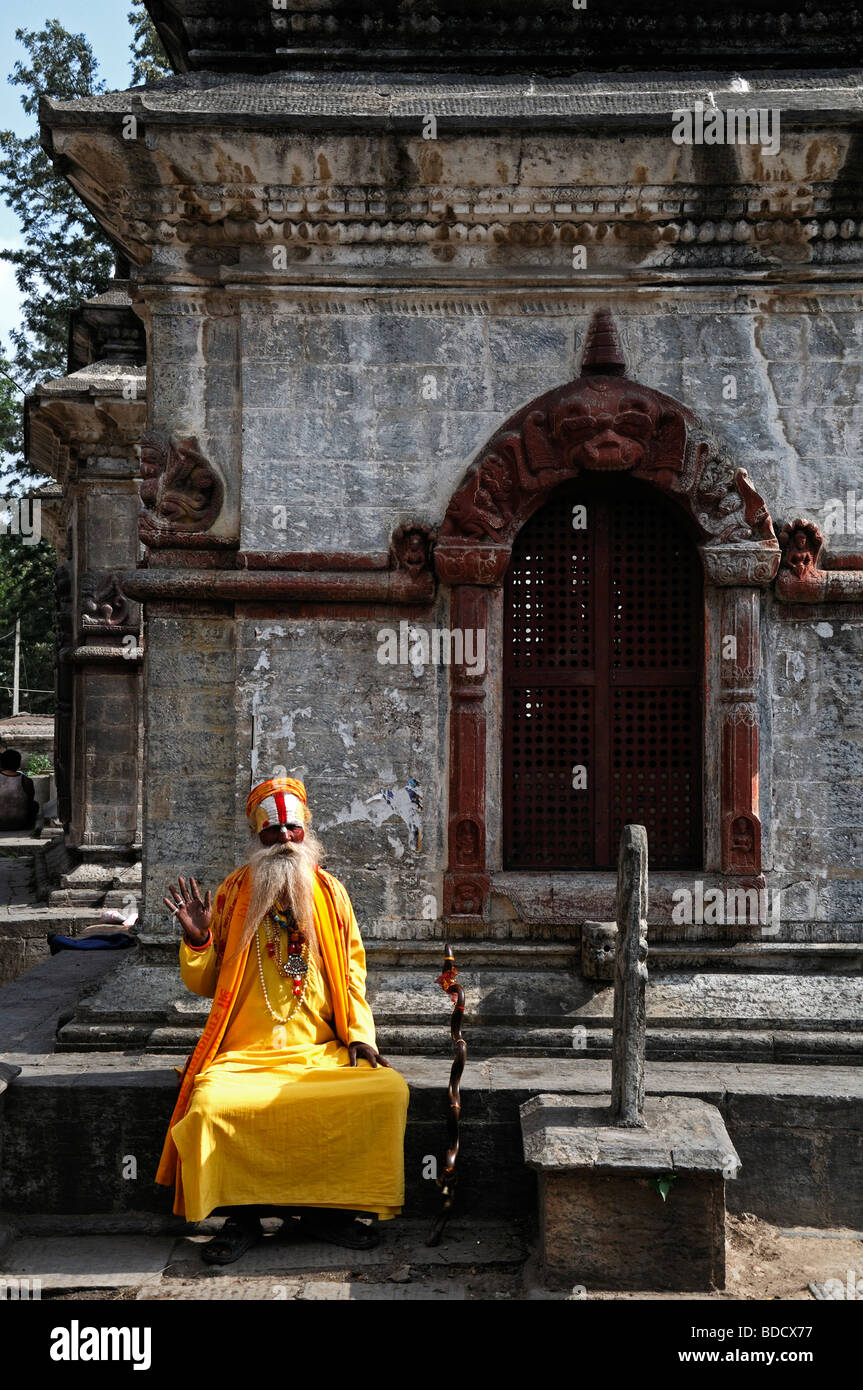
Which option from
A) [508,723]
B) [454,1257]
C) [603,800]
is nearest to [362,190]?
[508,723]

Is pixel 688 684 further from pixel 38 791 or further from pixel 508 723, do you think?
pixel 38 791

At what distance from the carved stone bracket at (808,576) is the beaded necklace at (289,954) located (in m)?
2.83

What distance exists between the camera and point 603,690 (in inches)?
258

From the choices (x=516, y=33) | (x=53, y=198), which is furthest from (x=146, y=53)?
(x=516, y=33)

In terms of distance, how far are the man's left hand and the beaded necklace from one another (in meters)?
0.30

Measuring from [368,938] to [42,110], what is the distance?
163 inches

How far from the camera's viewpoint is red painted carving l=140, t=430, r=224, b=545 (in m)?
6.43

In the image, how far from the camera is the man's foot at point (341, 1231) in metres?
5.30

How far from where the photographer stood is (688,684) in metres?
6.55

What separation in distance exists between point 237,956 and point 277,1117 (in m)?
0.74

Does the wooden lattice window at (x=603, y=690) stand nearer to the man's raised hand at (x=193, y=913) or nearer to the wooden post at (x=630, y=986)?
the wooden post at (x=630, y=986)

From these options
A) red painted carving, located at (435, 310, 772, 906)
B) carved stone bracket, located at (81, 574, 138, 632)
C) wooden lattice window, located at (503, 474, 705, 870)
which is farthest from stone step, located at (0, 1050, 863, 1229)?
carved stone bracket, located at (81, 574, 138, 632)

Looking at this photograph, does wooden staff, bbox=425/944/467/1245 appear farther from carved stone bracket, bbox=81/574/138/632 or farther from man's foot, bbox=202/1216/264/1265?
carved stone bracket, bbox=81/574/138/632

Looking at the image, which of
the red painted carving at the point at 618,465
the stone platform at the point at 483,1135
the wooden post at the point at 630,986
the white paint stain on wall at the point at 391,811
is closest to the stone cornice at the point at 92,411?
the red painted carving at the point at 618,465
